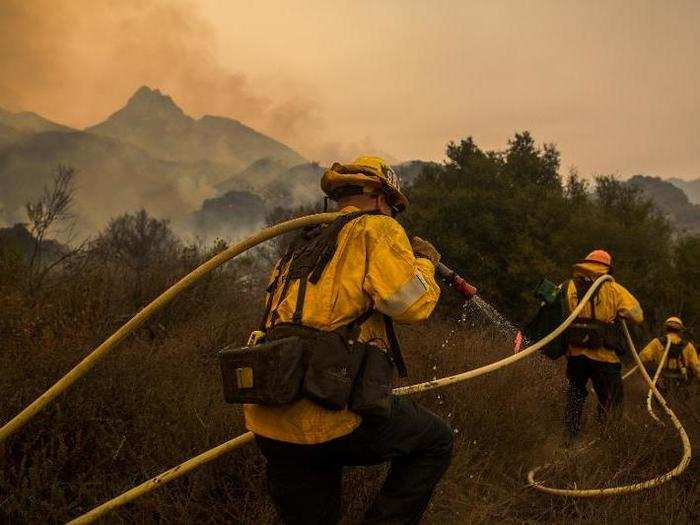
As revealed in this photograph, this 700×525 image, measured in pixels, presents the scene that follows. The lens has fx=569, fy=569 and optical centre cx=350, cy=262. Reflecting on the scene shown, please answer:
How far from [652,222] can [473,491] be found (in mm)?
31887

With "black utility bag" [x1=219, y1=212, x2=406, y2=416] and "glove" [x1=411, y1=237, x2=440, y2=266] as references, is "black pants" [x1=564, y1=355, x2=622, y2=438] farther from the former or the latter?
"black utility bag" [x1=219, y1=212, x2=406, y2=416]

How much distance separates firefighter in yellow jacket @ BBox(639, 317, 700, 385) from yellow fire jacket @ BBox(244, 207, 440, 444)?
26.3ft

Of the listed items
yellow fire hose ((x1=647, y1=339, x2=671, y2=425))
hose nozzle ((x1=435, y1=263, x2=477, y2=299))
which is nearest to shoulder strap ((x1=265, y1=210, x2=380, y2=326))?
hose nozzle ((x1=435, y1=263, x2=477, y2=299))

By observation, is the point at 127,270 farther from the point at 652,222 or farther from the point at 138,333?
the point at 652,222

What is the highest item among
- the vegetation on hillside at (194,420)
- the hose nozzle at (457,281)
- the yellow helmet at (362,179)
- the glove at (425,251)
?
the yellow helmet at (362,179)

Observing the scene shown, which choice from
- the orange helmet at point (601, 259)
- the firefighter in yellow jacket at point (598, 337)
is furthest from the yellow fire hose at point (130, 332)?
the orange helmet at point (601, 259)

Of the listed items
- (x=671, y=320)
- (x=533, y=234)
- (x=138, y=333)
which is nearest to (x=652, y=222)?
(x=533, y=234)

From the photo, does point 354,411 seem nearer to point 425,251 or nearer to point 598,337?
point 425,251

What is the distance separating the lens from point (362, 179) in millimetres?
2408

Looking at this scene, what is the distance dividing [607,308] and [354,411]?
4.61 m

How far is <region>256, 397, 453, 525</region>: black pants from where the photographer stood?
7.24 feet

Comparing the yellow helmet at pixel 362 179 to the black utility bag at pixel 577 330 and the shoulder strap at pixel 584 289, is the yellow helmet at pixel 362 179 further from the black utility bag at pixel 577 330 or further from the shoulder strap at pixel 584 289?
the shoulder strap at pixel 584 289

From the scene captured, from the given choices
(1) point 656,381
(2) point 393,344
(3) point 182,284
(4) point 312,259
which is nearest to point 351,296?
(4) point 312,259

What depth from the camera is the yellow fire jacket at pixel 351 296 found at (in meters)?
2.08
